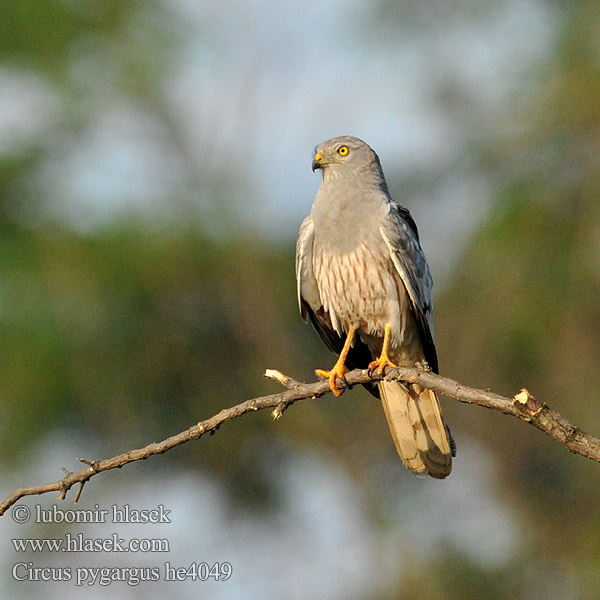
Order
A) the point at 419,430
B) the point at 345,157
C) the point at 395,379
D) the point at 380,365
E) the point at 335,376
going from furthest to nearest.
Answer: the point at 345,157 → the point at 419,430 → the point at 380,365 → the point at 335,376 → the point at 395,379

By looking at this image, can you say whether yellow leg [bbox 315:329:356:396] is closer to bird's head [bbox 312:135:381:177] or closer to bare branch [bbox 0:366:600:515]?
bare branch [bbox 0:366:600:515]

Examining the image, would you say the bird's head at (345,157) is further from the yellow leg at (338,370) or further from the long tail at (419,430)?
the long tail at (419,430)

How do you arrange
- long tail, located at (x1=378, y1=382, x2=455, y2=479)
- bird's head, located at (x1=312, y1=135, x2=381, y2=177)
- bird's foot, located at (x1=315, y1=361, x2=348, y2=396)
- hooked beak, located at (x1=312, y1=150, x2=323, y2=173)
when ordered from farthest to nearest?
hooked beak, located at (x1=312, y1=150, x2=323, y2=173) < bird's head, located at (x1=312, y1=135, x2=381, y2=177) < long tail, located at (x1=378, y1=382, x2=455, y2=479) < bird's foot, located at (x1=315, y1=361, x2=348, y2=396)

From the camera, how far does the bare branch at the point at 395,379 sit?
379 cm

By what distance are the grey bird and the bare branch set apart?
2.84 feet

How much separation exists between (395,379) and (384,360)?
21.7 inches

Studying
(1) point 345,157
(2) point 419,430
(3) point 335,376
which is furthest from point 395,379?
(1) point 345,157

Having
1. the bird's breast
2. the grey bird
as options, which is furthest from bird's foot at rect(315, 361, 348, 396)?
the bird's breast

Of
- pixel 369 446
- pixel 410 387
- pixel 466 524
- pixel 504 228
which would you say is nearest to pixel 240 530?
pixel 369 446

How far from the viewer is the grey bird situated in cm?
575

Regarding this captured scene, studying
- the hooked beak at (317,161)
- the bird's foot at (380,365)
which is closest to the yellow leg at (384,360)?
the bird's foot at (380,365)

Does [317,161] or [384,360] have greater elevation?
[317,161]

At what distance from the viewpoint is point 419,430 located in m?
5.74

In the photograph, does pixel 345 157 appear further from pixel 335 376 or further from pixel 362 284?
pixel 335 376
